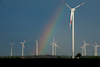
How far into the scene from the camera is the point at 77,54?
299ft

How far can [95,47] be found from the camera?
115 metres

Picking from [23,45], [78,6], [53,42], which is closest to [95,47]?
[53,42]

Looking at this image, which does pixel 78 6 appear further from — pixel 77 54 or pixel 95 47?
pixel 95 47

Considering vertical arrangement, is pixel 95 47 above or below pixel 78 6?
below

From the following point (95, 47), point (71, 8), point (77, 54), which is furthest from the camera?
point (95, 47)

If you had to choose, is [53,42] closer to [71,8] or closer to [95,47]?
[95,47]

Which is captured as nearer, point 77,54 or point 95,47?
point 77,54

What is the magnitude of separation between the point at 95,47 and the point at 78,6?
54.6 meters

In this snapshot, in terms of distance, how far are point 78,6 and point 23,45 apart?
58.5 m

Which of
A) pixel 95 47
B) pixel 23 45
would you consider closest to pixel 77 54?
pixel 95 47

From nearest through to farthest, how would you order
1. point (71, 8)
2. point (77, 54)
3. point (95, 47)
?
1. point (71, 8)
2. point (77, 54)
3. point (95, 47)

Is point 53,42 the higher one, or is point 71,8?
point 71,8

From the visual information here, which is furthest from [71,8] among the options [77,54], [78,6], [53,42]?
[53,42]

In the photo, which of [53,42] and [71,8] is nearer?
[71,8]
